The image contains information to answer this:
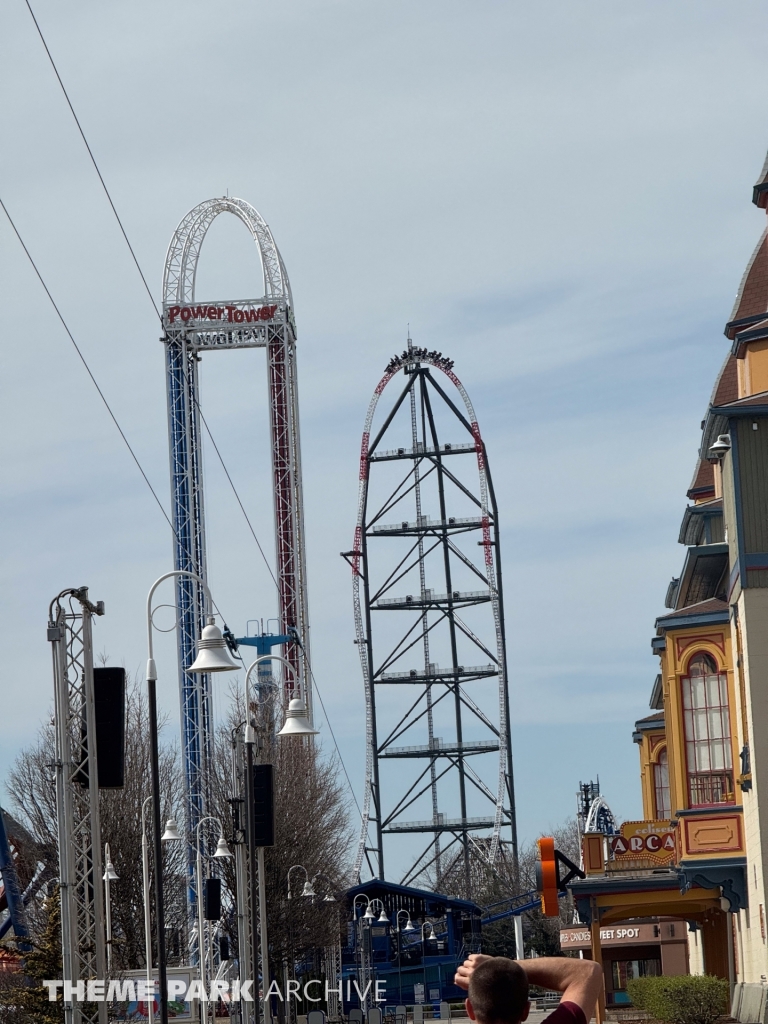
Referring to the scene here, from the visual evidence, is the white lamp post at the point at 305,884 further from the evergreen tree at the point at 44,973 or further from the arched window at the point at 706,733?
the arched window at the point at 706,733

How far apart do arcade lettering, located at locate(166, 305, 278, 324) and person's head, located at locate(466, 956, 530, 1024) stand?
7193cm

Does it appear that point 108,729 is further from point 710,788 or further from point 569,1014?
point 569,1014

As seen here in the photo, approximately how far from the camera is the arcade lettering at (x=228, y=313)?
75.8m

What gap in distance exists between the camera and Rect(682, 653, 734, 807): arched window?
29641mm

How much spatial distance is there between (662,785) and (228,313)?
36.2 meters

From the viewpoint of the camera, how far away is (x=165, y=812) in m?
51.2

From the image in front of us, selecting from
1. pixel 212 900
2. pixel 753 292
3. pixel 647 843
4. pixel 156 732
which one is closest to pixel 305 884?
pixel 212 900

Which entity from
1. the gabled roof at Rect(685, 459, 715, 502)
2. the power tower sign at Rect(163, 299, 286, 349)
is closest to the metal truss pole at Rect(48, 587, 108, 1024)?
the gabled roof at Rect(685, 459, 715, 502)

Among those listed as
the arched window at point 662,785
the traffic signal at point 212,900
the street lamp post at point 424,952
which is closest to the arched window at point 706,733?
the traffic signal at point 212,900

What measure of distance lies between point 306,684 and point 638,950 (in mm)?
17628

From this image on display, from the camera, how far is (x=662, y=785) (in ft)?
155

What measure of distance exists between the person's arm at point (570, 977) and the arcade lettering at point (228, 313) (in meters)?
71.7

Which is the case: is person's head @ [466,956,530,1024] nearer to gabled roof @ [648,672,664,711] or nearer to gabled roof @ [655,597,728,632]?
gabled roof @ [655,597,728,632]

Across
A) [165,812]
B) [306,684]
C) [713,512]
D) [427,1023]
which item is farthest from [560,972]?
[306,684]
